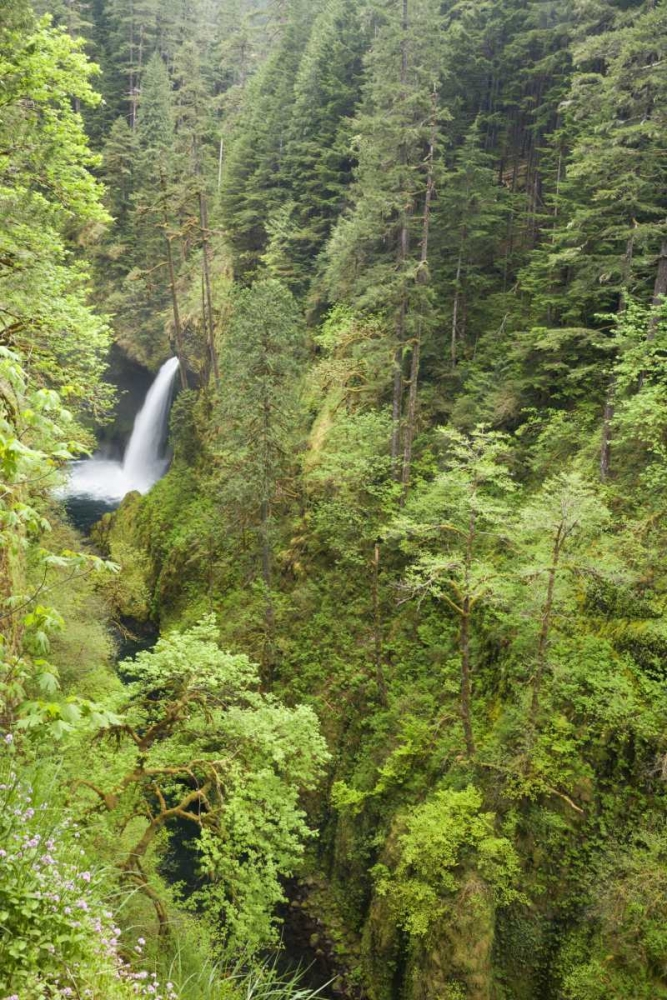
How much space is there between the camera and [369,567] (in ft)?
60.5

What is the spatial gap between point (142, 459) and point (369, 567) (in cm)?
2225

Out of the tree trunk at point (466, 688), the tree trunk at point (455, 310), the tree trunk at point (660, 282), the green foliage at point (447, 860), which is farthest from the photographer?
the tree trunk at point (455, 310)

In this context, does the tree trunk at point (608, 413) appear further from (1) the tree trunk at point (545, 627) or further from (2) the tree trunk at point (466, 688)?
(2) the tree trunk at point (466, 688)

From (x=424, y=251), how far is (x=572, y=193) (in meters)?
5.40

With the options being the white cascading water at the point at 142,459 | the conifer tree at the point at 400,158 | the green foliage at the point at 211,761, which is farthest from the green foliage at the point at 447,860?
the white cascading water at the point at 142,459

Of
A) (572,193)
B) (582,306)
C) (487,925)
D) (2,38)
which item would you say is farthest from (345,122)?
(487,925)

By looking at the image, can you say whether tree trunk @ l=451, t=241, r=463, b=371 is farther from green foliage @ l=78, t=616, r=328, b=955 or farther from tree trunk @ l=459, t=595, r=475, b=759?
green foliage @ l=78, t=616, r=328, b=955

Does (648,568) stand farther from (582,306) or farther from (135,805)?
(135,805)

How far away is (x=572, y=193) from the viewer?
61.9ft

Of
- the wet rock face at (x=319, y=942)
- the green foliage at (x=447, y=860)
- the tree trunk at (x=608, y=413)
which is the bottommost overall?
the wet rock face at (x=319, y=942)

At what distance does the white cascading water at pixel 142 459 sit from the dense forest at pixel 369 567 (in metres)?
5.60

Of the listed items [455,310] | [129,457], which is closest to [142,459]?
[129,457]

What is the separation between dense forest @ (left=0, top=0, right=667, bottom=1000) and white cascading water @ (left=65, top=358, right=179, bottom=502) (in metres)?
5.60

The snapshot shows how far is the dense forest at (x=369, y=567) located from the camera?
26.0 ft
